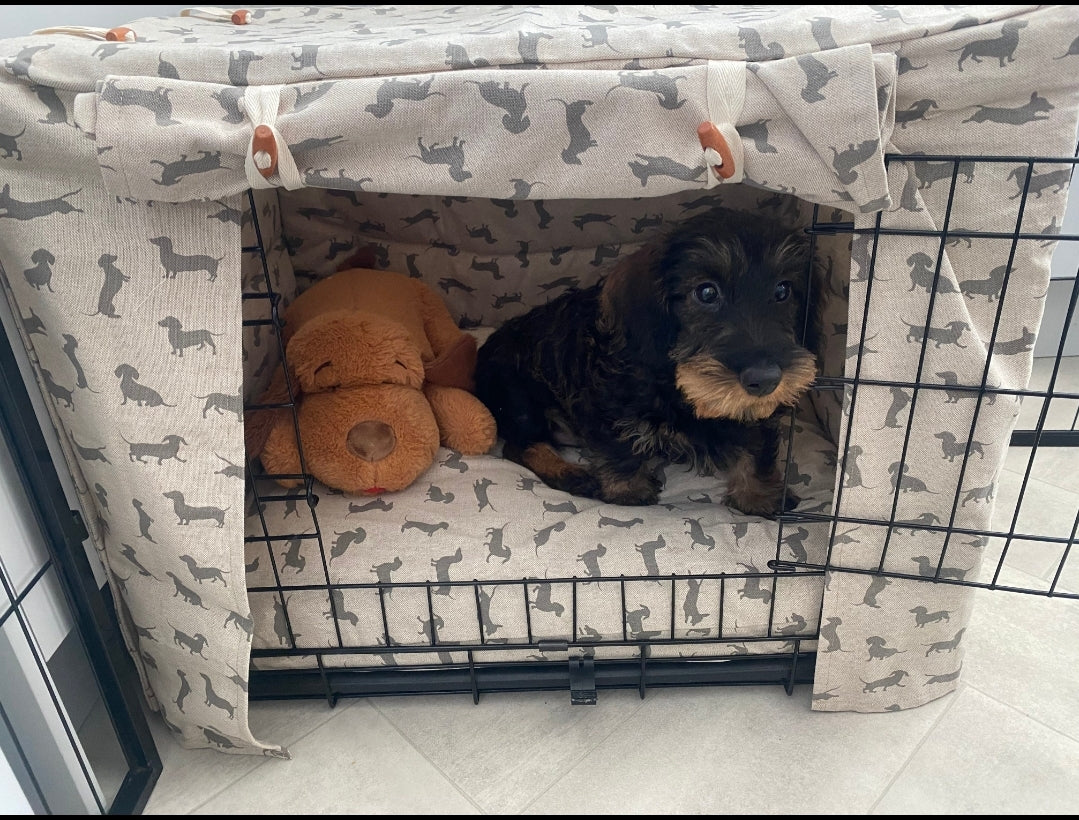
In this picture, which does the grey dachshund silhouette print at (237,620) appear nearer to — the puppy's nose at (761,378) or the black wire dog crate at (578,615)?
the black wire dog crate at (578,615)

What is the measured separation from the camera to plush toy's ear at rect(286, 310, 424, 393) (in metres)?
1.71

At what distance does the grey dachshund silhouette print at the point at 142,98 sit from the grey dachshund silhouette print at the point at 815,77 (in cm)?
83

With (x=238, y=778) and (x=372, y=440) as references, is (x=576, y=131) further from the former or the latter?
(x=238, y=778)

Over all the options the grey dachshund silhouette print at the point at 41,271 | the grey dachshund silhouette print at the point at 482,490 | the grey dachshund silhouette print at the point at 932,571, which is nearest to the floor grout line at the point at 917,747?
the grey dachshund silhouette print at the point at 932,571

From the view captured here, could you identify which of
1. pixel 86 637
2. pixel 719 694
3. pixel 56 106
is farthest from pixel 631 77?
pixel 86 637

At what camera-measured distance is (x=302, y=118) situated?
3.25 ft

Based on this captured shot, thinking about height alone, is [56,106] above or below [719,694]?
above

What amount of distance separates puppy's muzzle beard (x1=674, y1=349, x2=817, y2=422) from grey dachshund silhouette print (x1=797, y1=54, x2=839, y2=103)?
494 millimetres

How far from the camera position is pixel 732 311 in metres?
1.44

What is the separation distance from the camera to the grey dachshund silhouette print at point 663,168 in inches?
39.3

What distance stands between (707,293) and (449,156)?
0.65 meters

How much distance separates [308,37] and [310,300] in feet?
2.60

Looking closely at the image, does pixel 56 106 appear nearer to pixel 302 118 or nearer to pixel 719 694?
pixel 302 118

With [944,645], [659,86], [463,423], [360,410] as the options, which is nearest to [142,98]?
[659,86]
